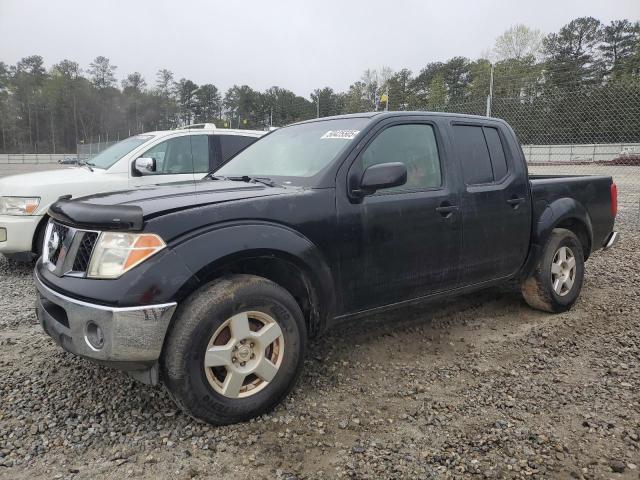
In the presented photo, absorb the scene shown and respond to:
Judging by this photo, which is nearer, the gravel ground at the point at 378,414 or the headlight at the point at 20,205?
the gravel ground at the point at 378,414

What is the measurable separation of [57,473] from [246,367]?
3.17 ft

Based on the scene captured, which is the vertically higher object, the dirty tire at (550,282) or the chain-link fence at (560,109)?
the chain-link fence at (560,109)

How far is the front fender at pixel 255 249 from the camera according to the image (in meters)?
2.42

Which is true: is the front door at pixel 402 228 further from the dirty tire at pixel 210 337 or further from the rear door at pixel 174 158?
the rear door at pixel 174 158

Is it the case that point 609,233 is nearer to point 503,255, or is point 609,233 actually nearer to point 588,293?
point 588,293

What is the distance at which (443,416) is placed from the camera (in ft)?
8.87

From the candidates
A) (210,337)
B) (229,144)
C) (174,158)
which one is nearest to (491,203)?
(210,337)

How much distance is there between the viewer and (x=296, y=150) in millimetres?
3521

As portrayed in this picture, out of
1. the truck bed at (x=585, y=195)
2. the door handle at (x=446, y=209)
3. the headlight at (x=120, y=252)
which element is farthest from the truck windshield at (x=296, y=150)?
the truck bed at (x=585, y=195)

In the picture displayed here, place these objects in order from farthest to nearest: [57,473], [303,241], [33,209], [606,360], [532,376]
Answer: [33,209]
[606,360]
[532,376]
[303,241]
[57,473]

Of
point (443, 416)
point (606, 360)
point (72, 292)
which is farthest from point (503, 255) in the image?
point (72, 292)

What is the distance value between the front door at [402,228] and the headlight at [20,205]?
4.09 meters

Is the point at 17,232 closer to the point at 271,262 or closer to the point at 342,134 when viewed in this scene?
the point at 271,262

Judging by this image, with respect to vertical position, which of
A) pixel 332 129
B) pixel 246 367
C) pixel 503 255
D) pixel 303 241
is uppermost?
pixel 332 129
